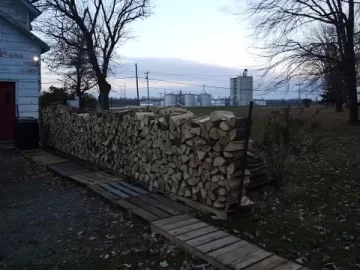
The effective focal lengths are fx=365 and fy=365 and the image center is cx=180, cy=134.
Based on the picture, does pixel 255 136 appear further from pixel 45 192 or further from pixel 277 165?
pixel 45 192

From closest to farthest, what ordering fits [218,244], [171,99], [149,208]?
[218,244], [149,208], [171,99]

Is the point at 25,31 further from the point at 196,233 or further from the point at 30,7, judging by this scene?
the point at 196,233

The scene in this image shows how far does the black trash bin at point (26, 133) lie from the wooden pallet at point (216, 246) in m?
8.41

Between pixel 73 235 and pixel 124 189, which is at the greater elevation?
pixel 124 189

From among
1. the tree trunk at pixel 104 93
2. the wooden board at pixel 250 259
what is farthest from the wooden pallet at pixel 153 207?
the tree trunk at pixel 104 93

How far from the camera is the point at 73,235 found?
4797mm

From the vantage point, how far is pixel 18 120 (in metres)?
11.7

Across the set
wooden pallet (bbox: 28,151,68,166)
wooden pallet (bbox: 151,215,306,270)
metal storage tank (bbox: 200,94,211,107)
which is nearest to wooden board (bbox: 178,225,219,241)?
wooden pallet (bbox: 151,215,306,270)

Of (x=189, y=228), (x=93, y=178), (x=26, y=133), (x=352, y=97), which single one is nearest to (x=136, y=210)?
(x=189, y=228)

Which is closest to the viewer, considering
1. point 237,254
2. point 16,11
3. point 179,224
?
point 237,254

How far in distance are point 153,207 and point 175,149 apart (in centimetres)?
99

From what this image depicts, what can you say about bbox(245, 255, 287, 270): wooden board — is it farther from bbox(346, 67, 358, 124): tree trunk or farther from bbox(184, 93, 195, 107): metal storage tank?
bbox(184, 93, 195, 107): metal storage tank

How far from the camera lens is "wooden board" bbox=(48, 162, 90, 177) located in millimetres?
8242

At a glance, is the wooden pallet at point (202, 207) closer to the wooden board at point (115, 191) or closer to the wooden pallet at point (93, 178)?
the wooden board at point (115, 191)
